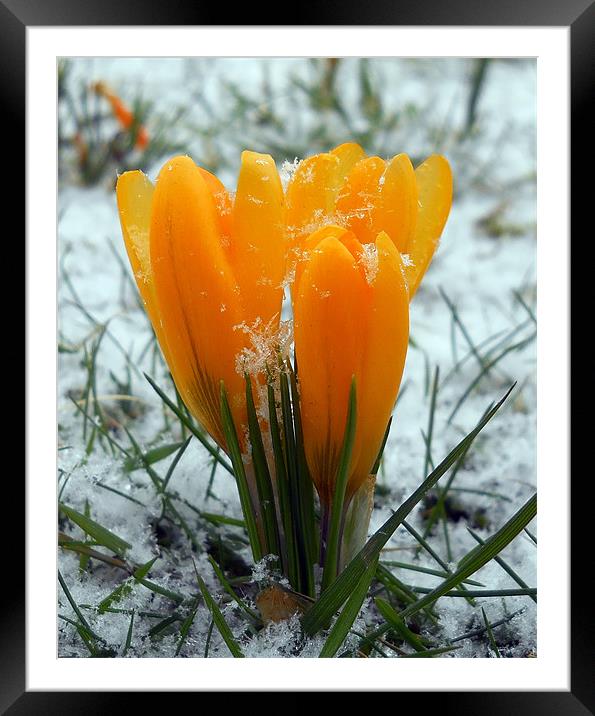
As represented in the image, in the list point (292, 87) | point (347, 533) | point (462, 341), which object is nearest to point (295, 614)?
point (347, 533)

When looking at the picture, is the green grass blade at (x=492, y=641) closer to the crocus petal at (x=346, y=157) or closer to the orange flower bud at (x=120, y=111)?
the crocus petal at (x=346, y=157)

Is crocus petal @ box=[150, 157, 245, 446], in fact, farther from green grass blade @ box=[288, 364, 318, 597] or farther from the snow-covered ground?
the snow-covered ground

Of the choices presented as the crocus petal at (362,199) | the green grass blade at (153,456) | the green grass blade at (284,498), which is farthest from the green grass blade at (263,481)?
the green grass blade at (153,456)

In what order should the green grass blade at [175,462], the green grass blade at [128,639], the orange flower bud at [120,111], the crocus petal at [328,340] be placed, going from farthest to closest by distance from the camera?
the orange flower bud at [120,111] → the green grass blade at [175,462] → the green grass blade at [128,639] → the crocus petal at [328,340]

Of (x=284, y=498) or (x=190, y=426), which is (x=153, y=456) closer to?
(x=190, y=426)
